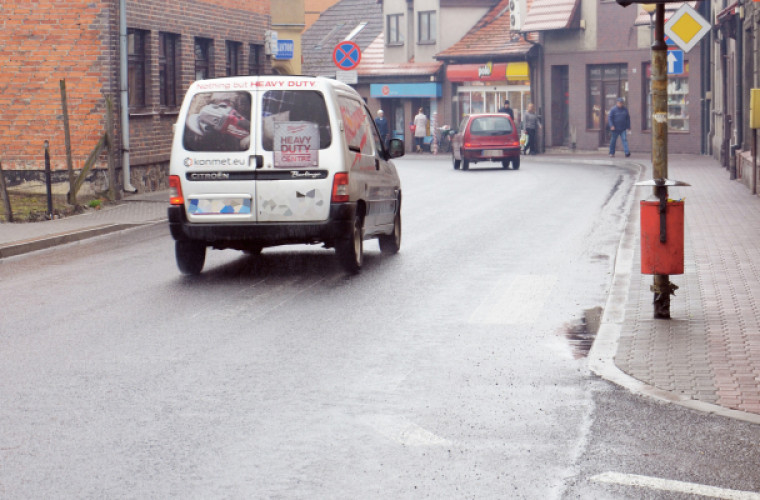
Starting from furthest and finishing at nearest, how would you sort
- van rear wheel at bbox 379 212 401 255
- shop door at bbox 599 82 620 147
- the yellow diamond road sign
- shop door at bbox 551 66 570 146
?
shop door at bbox 551 66 570 146 → shop door at bbox 599 82 620 147 → the yellow diamond road sign → van rear wheel at bbox 379 212 401 255

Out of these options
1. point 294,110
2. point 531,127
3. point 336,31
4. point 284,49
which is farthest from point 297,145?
point 336,31

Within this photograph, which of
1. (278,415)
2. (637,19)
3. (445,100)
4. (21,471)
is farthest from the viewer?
(445,100)

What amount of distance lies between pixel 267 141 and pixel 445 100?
4707cm

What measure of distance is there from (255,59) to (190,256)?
71.4 feet

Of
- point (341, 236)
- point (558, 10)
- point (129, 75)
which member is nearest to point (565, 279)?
point (341, 236)

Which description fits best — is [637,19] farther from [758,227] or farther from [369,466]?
[369,466]

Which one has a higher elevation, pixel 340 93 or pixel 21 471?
pixel 340 93

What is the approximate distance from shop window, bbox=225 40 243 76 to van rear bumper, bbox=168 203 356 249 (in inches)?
781

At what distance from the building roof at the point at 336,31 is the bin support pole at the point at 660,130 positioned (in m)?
55.4

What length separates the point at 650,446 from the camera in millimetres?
6418

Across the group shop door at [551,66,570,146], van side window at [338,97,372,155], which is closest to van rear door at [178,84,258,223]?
van side window at [338,97,372,155]

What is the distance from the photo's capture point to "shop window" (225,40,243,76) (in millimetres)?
32750

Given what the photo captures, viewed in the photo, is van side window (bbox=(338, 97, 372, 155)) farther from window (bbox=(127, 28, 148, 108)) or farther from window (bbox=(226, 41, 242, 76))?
window (bbox=(226, 41, 242, 76))

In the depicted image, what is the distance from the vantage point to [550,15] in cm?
5069
